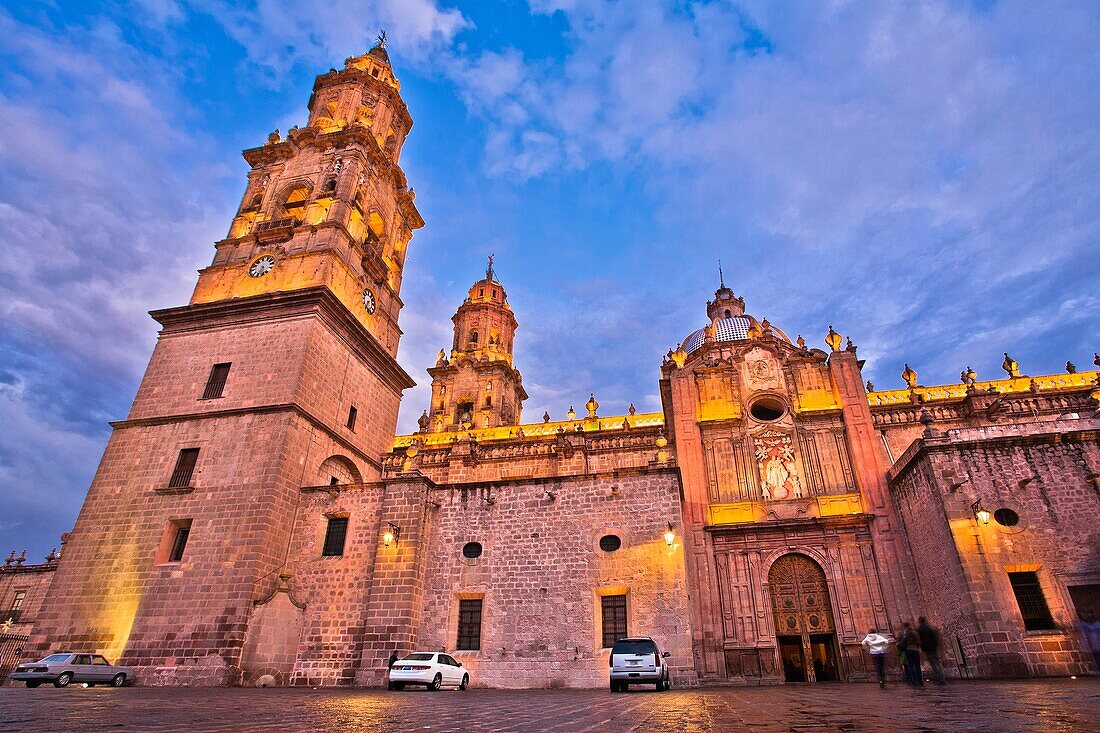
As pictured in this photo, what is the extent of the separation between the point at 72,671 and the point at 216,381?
11.2 metres

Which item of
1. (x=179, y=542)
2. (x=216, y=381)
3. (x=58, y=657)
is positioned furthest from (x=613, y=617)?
(x=216, y=381)

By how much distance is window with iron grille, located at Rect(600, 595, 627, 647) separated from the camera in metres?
18.7

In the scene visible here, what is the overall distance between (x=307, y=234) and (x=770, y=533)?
82.8 ft

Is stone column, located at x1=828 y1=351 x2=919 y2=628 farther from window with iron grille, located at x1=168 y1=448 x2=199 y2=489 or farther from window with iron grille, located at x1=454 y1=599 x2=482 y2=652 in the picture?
window with iron grille, located at x1=168 y1=448 x2=199 y2=489

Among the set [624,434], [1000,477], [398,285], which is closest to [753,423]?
[624,434]

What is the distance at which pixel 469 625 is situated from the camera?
19828mm

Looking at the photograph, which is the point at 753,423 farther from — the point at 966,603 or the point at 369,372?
the point at 369,372

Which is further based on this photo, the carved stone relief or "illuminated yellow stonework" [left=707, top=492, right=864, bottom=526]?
the carved stone relief

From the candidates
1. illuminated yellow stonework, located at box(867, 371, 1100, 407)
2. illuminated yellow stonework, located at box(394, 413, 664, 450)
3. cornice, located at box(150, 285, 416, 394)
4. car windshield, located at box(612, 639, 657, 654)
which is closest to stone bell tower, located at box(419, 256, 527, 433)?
illuminated yellow stonework, located at box(394, 413, 664, 450)

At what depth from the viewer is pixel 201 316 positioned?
2636cm

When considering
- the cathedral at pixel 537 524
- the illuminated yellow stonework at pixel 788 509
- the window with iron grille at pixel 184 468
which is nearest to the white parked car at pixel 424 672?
the cathedral at pixel 537 524

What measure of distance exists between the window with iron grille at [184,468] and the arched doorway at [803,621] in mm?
23041

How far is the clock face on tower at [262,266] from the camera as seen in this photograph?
2766 cm

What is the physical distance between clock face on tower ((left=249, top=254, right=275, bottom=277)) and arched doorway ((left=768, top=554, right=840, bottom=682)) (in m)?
26.2
